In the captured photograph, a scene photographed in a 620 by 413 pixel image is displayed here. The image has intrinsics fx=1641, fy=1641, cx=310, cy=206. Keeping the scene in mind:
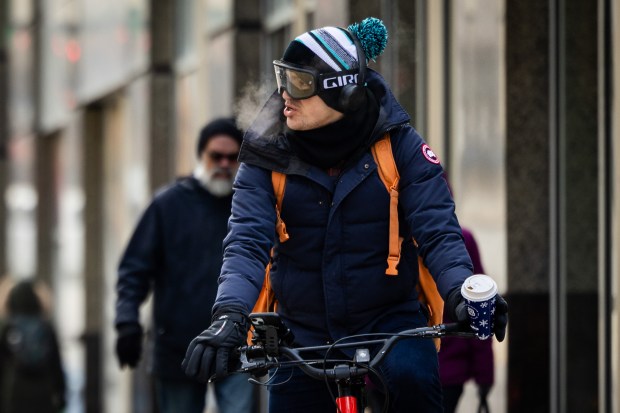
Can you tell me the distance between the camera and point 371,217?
4953mm

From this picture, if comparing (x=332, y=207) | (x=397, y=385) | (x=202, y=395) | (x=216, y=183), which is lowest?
(x=202, y=395)

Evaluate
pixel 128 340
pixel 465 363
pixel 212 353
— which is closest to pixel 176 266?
pixel 128 340

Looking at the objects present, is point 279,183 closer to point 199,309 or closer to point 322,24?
point 199,309

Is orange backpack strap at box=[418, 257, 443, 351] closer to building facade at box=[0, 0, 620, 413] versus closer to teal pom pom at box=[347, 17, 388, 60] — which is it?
teal pom pom at box=[347, 17, 388, 60]

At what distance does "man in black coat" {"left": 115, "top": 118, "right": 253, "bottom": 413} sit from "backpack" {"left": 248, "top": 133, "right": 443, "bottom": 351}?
3.19m

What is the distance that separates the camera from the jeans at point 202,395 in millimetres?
8141

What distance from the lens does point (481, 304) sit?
173 inches

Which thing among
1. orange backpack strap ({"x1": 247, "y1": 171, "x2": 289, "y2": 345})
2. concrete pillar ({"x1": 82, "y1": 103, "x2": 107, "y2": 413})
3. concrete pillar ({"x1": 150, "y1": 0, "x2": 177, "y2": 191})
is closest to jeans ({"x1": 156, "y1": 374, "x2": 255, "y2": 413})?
orange backpack strap ({"x1": 247, "y1": 171, "x2": 289, "y2": 345})

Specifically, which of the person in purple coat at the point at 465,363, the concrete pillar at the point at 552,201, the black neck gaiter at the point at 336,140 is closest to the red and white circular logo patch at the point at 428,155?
the black neck gaiter at the point at 336,140

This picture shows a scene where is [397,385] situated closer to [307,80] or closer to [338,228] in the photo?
[338,228]

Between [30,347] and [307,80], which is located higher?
[307,80]

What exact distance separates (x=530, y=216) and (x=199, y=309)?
208 cm

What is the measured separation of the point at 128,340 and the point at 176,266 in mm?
453

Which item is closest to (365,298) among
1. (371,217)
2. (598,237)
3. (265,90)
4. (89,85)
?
(371,217)
